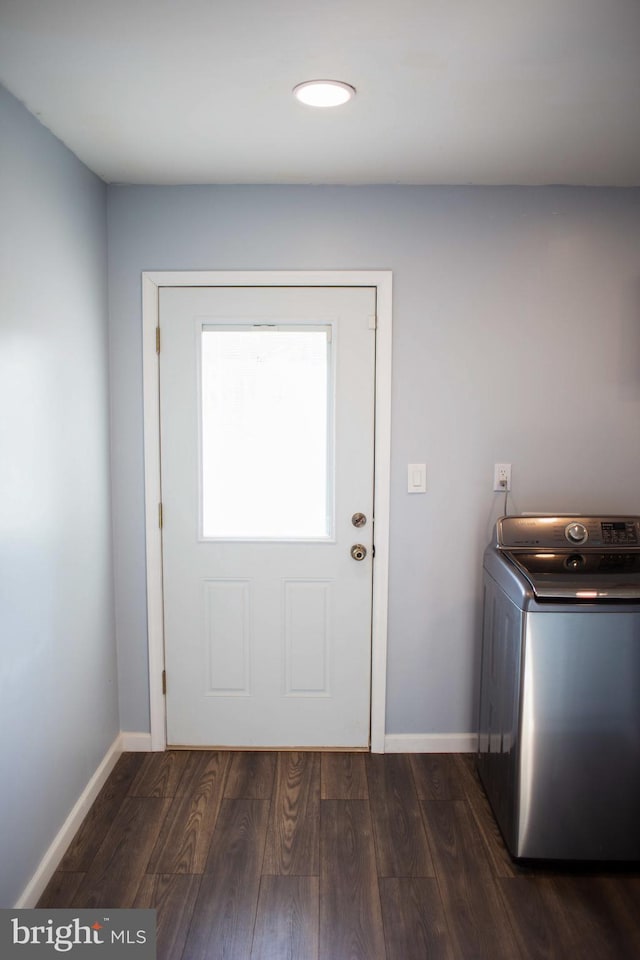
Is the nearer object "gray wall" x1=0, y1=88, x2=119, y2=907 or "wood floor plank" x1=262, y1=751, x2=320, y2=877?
"gray wall" x1=0, y1=88, x2=119, y2=907

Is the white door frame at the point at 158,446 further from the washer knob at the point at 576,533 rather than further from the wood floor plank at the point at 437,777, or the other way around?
the washer knob at the point at 576,533

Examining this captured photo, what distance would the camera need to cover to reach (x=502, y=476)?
2.71 m

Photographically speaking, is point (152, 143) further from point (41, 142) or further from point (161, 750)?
point (161, 750)

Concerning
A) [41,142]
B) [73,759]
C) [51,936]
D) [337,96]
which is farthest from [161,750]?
[337,96]

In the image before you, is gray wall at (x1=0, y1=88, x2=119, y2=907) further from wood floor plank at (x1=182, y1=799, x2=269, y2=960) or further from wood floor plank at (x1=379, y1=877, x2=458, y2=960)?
wood floor plank at (x1=379, y1=877, x2=458, y2=960)

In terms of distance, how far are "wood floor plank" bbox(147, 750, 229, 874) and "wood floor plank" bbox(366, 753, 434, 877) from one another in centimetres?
59

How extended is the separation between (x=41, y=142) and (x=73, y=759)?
6.73 feet

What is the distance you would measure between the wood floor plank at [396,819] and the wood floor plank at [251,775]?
405 mm

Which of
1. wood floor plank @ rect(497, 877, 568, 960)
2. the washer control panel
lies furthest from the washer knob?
wood floor plank @ rect(497, 877, 568, 960)

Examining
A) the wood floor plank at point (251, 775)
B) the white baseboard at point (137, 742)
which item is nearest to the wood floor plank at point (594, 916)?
the wood floor plank at point (251, 775)

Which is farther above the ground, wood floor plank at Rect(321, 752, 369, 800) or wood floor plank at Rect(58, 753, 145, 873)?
wood floor plank at Rect(321, 752, 369, 800)

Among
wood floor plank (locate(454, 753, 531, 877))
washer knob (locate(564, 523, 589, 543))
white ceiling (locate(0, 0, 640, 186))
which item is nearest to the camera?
white ceiling (locate(0, 0, 640, 186))

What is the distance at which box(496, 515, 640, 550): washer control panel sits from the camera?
250 centimetres

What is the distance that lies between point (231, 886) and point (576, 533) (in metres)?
1.70
